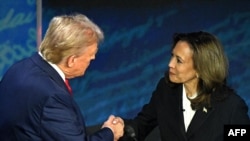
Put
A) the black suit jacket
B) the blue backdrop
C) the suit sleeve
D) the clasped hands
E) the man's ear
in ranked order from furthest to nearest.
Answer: the blue backdrop
the black suit jacket
the clasped hands
the man's ear
the suit sleeve

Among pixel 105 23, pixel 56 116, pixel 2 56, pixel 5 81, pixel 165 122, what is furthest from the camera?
pixel 105 23

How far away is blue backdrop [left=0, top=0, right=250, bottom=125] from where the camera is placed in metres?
4.14

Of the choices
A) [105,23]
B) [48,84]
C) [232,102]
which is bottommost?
[232,102]

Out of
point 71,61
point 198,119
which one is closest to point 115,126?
point 71,61

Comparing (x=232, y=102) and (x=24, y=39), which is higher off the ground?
(x=24, y=39)

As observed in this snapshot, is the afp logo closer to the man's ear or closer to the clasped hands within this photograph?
the clasped hands

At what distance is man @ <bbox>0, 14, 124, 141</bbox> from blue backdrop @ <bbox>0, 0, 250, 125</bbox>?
2.13m

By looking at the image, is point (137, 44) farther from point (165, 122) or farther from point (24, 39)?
→ point (165, 122)

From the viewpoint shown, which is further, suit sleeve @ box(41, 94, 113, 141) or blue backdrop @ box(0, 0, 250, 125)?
blue backdrop @ box(0, 0, 250, 125)

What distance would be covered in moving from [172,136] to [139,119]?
0.22 metres

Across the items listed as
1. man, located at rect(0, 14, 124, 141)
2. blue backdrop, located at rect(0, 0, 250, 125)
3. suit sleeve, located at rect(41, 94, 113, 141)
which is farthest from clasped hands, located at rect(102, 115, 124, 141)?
blue backdrop, located at rect(0, 0, 250, 125)

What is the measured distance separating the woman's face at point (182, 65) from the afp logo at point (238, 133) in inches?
12.9

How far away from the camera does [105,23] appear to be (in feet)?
13.5

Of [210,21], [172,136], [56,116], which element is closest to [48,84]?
[56,116]
